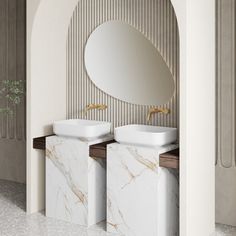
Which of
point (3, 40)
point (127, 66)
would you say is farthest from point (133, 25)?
point (3, 40)

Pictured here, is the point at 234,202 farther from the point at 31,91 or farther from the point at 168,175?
the point at 31,91

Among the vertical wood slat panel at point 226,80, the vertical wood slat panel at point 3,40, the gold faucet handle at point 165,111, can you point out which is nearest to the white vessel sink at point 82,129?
the gold faucet handle at point 165,111

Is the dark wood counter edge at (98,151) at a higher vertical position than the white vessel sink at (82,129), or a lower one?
lower

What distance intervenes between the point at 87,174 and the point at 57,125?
0.58 m

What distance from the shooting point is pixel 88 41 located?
4719mm

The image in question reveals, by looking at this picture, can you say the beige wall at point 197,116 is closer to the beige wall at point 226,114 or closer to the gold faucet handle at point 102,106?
the beige wall at point 226,114

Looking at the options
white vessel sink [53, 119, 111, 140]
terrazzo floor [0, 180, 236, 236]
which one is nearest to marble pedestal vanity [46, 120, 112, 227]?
white vessel sink [53, 119, 111, 140]

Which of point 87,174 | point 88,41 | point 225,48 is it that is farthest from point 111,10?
point 87,174

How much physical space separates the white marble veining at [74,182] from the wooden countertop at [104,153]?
63 mm

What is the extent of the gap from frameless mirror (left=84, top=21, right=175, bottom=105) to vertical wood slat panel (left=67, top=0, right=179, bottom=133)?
0.06 m

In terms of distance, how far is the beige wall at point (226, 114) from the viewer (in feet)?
13.5

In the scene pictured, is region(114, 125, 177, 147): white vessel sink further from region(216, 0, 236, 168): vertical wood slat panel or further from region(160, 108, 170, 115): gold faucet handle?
region(216, 0, 236, 168): vertical wood slat panel

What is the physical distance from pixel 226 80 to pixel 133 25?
99cm

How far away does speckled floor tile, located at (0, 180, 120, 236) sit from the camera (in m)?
4.12
